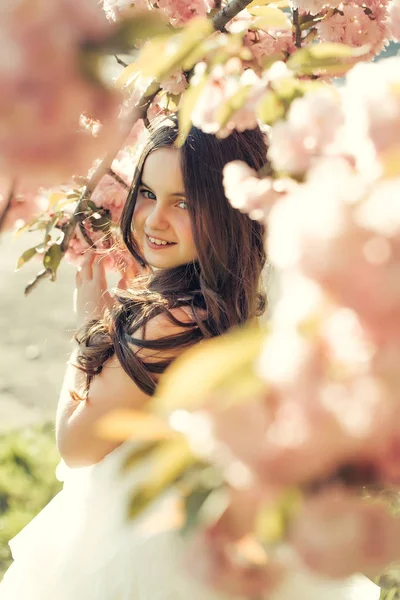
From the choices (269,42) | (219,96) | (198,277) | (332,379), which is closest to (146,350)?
(198,277)

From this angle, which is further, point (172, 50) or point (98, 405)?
point (98, 405)

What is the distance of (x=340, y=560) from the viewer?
318mm

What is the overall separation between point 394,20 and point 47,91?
0.92 m

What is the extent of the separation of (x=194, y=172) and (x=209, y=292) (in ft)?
0.68

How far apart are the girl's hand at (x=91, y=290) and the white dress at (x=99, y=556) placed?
1.05ft

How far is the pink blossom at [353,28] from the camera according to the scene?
42.0 inches

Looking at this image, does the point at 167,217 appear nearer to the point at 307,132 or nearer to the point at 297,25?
the point at 297,25

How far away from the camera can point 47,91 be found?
0.33 meters

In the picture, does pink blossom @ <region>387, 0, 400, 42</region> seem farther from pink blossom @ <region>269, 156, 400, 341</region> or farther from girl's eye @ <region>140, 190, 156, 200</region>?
pink blossom @ <region>269, 156, 400, 341</region>

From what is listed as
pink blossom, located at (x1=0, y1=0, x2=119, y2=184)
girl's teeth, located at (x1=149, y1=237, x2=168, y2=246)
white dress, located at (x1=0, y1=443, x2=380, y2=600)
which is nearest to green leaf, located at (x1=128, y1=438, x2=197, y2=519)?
pink blossom, located at (x1=0, y1=0, x2=119, y2=184)

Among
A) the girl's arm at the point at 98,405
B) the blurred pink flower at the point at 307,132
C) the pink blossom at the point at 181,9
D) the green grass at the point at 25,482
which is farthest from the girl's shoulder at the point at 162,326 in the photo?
the green grass at the point at 25,482

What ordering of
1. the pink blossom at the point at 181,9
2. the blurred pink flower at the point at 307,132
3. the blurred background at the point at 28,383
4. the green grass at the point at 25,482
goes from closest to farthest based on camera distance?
the blurred pink flower at the point at 307,132, the pink blossom at the point at 181,9, the green grass at the point at 25,482, the blurred background at the point at 28,383

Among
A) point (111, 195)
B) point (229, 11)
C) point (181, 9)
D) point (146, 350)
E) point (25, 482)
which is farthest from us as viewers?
point (25, 482)

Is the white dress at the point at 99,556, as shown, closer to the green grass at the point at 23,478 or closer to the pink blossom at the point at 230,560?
the pink blossom at the point at 230,560
